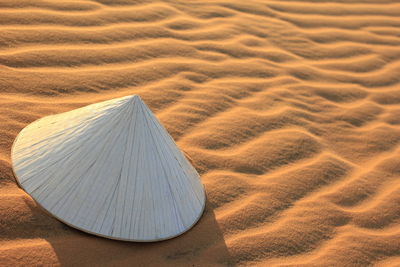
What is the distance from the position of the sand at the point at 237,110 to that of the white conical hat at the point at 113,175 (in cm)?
6

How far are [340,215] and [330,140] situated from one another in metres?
0.65

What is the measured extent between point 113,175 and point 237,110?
1.22 meters

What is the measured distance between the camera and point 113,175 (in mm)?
1951

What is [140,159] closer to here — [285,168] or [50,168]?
[50,168]

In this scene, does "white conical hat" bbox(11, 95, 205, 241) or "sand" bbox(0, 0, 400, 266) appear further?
"sand" bbox(0, 0, 400, 266)

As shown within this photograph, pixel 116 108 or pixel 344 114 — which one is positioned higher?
pixel 116 108

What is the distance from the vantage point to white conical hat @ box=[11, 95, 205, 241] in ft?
6.26

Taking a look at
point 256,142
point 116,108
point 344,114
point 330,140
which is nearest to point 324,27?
point 344,114

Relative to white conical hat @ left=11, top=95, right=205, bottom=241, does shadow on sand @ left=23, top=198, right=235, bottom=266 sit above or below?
below

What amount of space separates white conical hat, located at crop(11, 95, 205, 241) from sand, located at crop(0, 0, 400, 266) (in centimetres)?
6

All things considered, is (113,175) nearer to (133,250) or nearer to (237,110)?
(133,250)

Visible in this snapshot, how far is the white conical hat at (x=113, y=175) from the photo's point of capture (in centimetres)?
191

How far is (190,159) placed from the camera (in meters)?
2.50

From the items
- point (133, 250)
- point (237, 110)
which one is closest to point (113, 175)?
point (133, 250)
